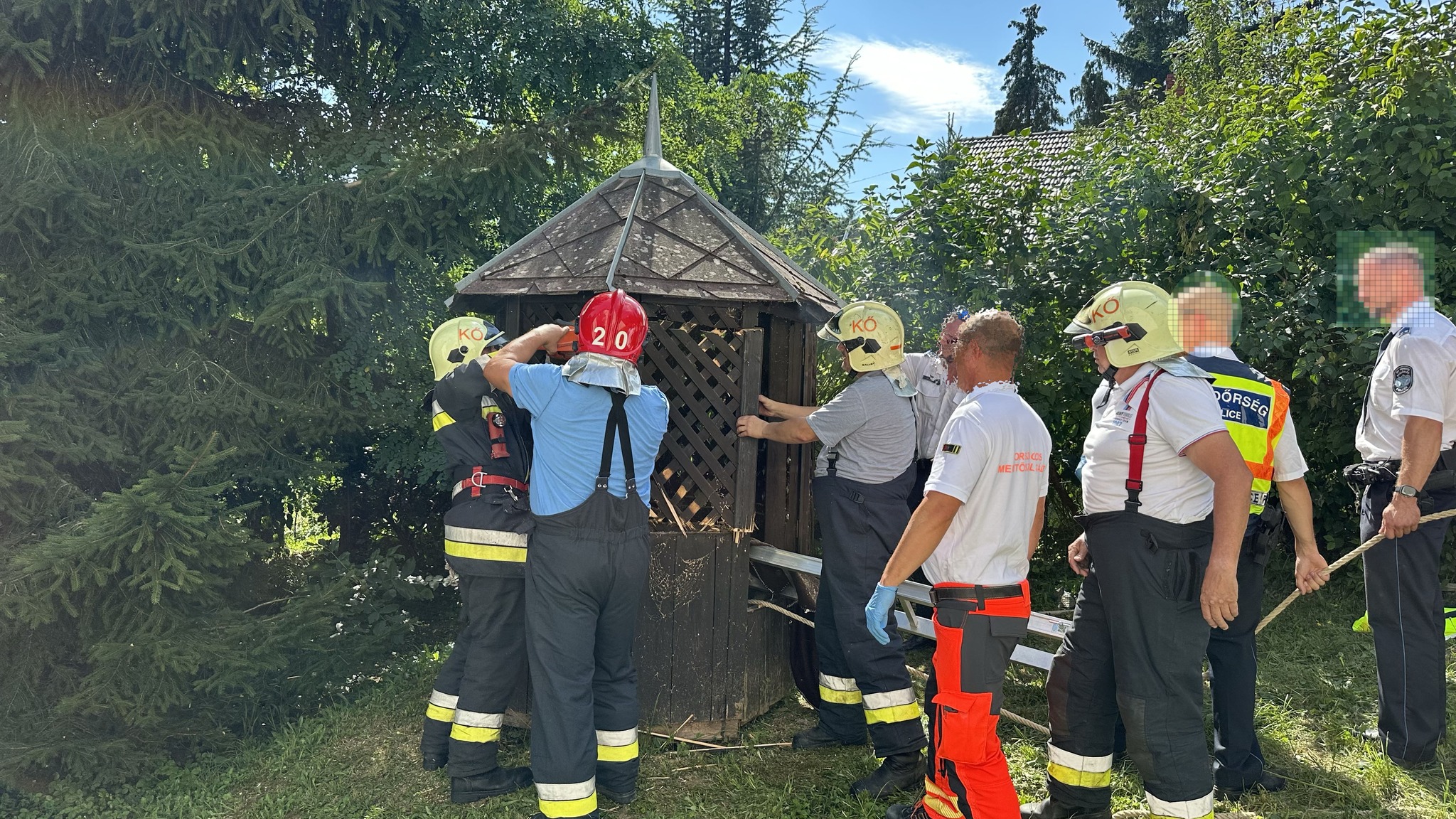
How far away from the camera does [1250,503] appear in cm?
341

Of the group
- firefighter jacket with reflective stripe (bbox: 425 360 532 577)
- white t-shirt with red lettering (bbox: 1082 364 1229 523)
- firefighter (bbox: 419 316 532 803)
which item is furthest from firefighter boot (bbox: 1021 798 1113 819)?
firefighter jacket with reflective stripe (bbox: 425 360 532 577)

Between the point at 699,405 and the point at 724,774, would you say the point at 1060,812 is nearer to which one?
the point at 724,774

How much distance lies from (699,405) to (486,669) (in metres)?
1.67

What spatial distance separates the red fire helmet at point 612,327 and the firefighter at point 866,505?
1.01 m

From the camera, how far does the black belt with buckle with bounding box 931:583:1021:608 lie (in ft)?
11.0

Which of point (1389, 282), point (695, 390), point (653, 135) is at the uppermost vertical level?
point (653, 135)

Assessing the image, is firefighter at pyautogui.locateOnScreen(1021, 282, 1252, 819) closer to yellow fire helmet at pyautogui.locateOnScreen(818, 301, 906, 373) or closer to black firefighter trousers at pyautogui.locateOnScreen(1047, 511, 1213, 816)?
black firefighter trousers at pyautogui.locateOnScreen(1047, 511, 1213, 816)

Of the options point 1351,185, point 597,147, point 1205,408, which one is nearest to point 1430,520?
point 1205,408

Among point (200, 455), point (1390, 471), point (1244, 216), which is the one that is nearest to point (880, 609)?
point (1390, 471)

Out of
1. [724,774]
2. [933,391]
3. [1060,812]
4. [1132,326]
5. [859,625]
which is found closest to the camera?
[1132,326]

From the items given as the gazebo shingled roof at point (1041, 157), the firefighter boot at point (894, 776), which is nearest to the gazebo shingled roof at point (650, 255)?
the firefighter boot at point (894, 776)

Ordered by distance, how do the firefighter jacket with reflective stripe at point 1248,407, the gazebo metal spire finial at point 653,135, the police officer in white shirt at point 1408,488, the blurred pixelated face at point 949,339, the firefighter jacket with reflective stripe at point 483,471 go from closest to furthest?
the firefighter jacket with reflective stripe at point 1248,407 < the police officer in white shirt at point 1408,488 < the firefighter jacket with reflective stripe at point 483,471 < the blurred pixelated face at point 949,339 < the gazebo metal spire finial at point 653,135

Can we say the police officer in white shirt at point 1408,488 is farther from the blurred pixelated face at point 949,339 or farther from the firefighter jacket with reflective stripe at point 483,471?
the firefighter jacket with reflective stripe at point 483,471

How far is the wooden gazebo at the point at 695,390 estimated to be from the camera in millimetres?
4859
